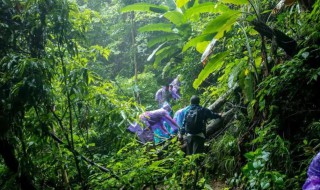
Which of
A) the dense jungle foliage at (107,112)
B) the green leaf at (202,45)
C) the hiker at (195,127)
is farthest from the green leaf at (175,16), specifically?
the hiker at (195,127)

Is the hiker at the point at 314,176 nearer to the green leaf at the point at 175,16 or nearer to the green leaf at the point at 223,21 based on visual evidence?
the green leaf at the point at 223,21

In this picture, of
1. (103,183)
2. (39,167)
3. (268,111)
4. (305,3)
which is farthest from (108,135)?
(305,3)

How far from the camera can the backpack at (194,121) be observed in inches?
218

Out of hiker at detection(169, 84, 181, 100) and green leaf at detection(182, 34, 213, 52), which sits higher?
green leaf at detection(182, 34, 213, 52)

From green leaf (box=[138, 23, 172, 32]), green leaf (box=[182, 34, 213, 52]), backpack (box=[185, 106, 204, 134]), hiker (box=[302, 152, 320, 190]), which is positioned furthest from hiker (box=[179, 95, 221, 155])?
green leaf (box=[138, 23, 172, 32])

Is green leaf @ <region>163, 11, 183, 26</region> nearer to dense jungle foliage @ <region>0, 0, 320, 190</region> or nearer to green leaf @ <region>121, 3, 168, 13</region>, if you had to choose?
green leaf @ <region>121, 3, 168, 13</region>

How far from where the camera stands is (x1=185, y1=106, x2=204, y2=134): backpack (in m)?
5.54

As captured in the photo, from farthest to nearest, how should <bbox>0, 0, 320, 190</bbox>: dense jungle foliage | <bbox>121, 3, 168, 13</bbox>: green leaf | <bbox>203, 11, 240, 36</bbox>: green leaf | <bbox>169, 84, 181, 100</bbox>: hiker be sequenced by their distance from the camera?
<bbox>169, 84, 181, 100</bbox>: hiker, <bbox>121, 3, 168, 13</bbox>: green leaf, <bbox>203, 11, 240, 36</bbox>: green leaf, <bbox>0, 0, 320, 190</bbox>: dense jungle foliage

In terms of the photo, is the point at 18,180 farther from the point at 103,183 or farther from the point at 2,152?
the point at 103,183

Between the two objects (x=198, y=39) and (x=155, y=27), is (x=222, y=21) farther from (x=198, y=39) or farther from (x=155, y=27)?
(x=155, y=27)

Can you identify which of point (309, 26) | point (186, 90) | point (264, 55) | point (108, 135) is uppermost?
point (309, 26)

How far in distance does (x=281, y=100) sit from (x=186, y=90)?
16.6ft

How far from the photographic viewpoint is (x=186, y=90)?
29.8 feet

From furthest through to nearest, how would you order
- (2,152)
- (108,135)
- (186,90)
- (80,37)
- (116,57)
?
(116,57) < (186,90) < (108,135) < (80,37) < (2,152)
